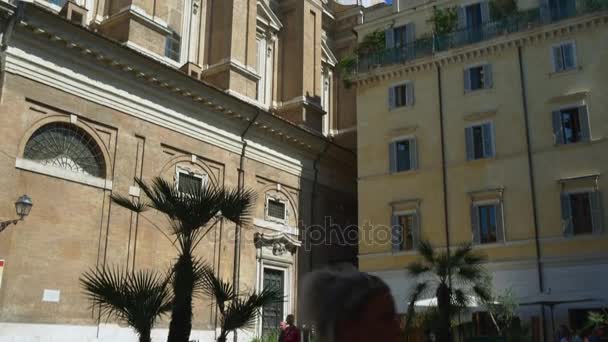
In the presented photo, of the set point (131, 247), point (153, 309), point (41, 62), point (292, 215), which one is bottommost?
point (153, 309)

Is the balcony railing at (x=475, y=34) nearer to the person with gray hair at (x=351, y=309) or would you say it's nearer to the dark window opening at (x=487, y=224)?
the dark window opening at (x=487, y=224)

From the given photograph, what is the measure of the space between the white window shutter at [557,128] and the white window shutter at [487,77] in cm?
235

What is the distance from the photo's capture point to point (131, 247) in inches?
705

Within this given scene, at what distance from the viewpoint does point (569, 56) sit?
20.0 m

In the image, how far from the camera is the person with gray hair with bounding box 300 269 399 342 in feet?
5.52

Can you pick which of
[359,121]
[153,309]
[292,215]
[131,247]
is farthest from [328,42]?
[153,309]

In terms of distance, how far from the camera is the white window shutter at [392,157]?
22.6 metres

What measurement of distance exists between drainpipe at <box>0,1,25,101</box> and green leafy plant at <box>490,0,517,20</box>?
14510 mm

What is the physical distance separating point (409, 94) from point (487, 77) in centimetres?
284

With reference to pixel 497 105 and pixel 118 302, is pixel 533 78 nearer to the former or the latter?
pixel 497 105

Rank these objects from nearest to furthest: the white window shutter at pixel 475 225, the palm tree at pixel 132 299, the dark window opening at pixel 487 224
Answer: the palm tree at pixel 132 299
the dark window opening at pixel 487 224
the white window shutter at pixel 475 225

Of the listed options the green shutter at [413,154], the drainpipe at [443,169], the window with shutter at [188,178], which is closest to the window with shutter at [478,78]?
the drainpipe at [443,169]

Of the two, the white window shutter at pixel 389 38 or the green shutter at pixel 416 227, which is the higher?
the white window shutter at pixel 389 38

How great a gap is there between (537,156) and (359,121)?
22.1ft
